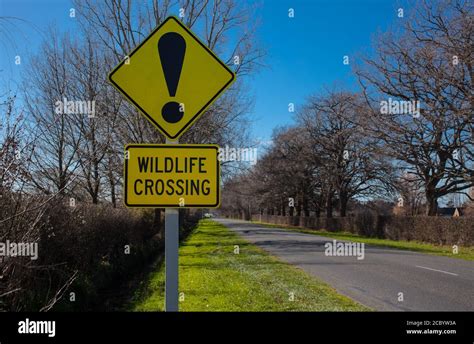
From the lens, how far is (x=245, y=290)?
8.50 metres

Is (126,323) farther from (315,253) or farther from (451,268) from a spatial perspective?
(315,253)

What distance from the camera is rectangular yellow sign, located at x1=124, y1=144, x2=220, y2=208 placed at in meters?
2.97

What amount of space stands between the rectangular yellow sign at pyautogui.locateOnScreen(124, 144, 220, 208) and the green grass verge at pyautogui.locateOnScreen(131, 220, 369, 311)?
14.0 ft

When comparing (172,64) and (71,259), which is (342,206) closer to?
(71,259)

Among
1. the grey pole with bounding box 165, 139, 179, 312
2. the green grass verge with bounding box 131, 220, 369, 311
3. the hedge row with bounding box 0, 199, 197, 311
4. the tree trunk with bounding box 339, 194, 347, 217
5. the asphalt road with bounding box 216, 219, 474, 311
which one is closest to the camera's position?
the grey pole with bounding box 165, 139, 179, 312

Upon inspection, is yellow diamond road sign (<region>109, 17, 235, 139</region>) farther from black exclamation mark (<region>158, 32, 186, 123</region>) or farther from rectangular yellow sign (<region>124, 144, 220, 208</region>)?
rectangular yellow sign (<region>124, 144, 220, 208</region>)

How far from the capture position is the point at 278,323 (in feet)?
10.8

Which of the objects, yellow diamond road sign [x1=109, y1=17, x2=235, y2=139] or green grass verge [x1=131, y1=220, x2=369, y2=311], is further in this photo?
green grass verge [x1=131, y1=220, x2=369, y2=311]

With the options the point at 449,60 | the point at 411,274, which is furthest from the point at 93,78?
the point at 449,60

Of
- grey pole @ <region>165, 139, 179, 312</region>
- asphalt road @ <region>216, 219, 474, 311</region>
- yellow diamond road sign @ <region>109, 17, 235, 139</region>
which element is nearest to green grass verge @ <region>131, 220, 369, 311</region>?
asphalt road @ <region>216, 219, 474, 311</region>

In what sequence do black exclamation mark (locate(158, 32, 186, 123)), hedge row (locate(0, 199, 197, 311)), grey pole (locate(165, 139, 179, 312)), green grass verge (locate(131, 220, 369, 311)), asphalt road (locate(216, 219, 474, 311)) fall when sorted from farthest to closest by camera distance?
asphalt road (locate(216, 219, 474, 311)) → green grass verge (locate(131, 220, 369, 311)) → hedge row (locate(0, 199, 197, 311)) → black exclamation mark (locate(158, 32, 186, 123)) → grey pole (locate(165, 139, 179, 312))

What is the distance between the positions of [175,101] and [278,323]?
191 centimetres

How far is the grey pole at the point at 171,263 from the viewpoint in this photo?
2.96 meters

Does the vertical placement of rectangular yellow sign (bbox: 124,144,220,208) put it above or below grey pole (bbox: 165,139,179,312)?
above
